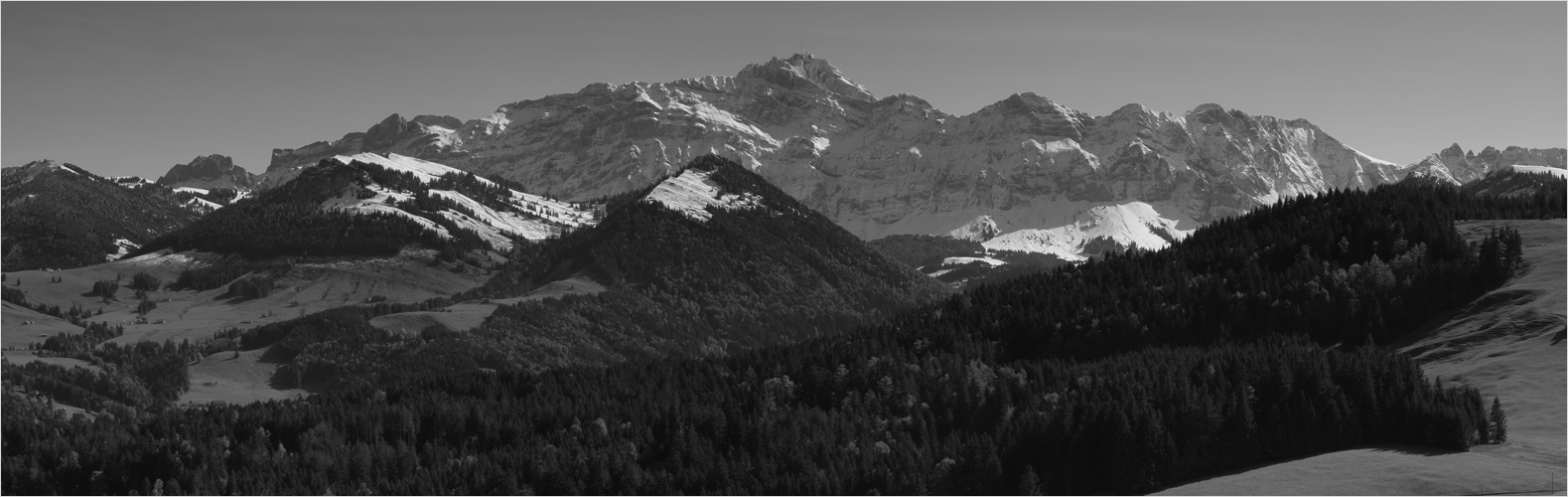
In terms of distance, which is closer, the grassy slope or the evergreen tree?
the grassy slope

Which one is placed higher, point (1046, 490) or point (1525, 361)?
point (1525, 361)

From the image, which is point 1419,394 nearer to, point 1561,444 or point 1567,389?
point 1567,389

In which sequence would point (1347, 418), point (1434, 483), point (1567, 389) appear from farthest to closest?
point (1347, 418) → point (1567, 389) → point (1434, 483)

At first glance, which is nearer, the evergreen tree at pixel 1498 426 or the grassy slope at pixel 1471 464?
the grassy slope at pixel 1471 464

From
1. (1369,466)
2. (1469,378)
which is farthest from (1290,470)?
(1469,378)

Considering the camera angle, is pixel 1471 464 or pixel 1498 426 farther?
pixel 1498 426

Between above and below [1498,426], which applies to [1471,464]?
below

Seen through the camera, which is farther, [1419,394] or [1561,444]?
[1419,394]

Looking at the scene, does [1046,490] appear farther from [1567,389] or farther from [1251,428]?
[1567,389]

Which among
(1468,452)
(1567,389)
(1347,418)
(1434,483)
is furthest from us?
(1347,418)
